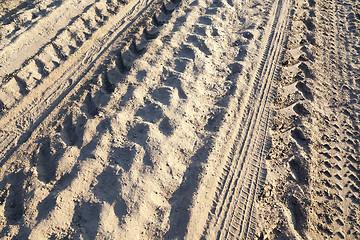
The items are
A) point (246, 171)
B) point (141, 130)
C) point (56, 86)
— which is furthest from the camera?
point (56, 86)

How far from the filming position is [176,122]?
4438mm

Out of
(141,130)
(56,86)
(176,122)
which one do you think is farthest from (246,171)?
(56,86)

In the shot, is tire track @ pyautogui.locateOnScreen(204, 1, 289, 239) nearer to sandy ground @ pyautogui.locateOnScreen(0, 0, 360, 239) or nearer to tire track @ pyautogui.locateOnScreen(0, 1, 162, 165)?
sandy ground @ pyautogui.locateOnScreen(0, 0, 360, 239)

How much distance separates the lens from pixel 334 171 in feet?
14.1

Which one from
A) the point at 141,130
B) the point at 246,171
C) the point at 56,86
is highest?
the point at 56,86

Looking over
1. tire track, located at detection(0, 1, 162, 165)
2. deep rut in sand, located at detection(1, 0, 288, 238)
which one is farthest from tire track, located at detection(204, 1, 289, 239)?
tire track, located at detection(0, 1, 162, 165)

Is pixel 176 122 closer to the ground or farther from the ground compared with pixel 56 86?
closer to the ground

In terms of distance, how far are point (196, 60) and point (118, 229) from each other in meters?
3.69

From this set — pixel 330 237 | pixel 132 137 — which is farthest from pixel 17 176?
pixel 330 237

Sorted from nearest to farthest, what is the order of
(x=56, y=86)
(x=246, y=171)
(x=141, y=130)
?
(x=246, y=171) → (x=141, y=130) → (x=56, y=86)

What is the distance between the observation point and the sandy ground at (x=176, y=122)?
362cm

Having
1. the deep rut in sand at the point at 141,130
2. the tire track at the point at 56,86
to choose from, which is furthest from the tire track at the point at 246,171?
the tire track at the point at 56,86

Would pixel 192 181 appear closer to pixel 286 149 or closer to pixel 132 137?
pixel 132 137

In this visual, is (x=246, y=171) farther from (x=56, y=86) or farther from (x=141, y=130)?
(x=56, y=86)
